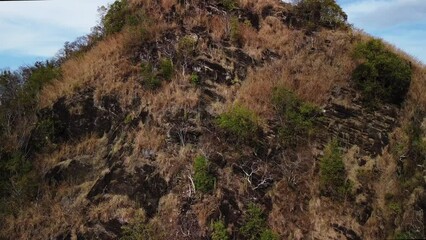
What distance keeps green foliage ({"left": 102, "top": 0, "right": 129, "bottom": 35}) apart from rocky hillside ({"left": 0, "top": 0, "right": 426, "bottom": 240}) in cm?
9

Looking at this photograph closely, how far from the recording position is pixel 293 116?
51.1 feet

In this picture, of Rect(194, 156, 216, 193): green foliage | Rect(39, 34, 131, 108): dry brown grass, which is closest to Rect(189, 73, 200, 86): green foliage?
Rect(39, 34, 131, 108): dry brown grass

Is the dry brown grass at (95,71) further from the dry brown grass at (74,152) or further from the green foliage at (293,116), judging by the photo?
the green foliage at (293,116)

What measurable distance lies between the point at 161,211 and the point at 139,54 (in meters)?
6.95

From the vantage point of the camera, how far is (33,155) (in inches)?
717

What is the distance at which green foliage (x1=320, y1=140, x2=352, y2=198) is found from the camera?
45.6 feet

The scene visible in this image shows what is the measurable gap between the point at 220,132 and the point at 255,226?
350cm

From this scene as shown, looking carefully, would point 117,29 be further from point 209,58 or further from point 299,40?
point 299,40

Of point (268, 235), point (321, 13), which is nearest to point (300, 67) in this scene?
point (321, 13)

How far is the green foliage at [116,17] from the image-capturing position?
2053 centimetres

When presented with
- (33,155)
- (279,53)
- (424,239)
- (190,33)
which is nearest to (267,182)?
(424,239)

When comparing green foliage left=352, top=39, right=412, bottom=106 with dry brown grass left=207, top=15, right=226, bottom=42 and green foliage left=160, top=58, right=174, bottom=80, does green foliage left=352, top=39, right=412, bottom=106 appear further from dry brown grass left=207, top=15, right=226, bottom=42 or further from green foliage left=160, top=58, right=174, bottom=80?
green foliage left=160, top=58, right=174, bottom=80

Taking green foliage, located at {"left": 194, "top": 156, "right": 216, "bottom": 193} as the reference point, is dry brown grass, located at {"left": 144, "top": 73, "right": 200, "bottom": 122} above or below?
above

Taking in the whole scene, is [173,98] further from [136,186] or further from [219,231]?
[219,231]
